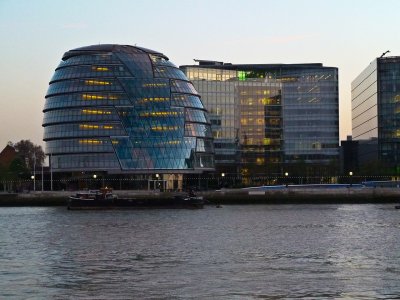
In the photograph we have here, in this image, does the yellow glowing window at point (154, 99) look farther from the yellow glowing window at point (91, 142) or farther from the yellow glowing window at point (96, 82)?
the yellow glowing window at point (91, 142)

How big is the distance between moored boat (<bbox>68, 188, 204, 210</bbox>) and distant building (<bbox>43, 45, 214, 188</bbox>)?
4426cm

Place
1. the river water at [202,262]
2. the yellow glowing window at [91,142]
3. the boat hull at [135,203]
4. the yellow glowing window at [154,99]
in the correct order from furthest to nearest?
the yellow glowing window at [154,99] < the yellow glowing window at [91,142] < the boat hull at [135,203] < the river water at [202,262]

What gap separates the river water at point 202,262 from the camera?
108 ft

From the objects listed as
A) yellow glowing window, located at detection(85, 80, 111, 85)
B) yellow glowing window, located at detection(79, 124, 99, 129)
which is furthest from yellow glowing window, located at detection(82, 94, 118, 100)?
yellow glowing window, located at detection(79, 124, 99, 129)

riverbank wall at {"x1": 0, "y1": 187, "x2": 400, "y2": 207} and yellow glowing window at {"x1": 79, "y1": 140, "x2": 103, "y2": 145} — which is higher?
yellow glowing window at {"x1": 79, "y1": 140, "x2": 103, "y2": 145}

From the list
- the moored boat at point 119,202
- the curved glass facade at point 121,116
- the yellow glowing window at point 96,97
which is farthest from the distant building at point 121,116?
the moored boat at point 119,202

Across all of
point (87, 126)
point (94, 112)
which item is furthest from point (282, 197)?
point (87, 126)

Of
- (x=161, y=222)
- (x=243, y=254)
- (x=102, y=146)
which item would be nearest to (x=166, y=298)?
(x=243, y=254)

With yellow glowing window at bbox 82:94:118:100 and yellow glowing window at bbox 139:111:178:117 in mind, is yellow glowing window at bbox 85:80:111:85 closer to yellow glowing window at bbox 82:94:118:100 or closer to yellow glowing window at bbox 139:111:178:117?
yellow glowing window at bbox 82:94:118:100

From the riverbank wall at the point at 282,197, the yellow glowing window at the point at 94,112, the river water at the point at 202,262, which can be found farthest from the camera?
the yellow glowing window at the point at 94,112

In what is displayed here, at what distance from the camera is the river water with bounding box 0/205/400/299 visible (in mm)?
33028

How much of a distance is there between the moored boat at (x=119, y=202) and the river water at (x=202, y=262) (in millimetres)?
48033

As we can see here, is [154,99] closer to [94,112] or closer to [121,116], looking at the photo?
Answer: [121,116]

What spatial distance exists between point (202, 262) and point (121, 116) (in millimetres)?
129707
